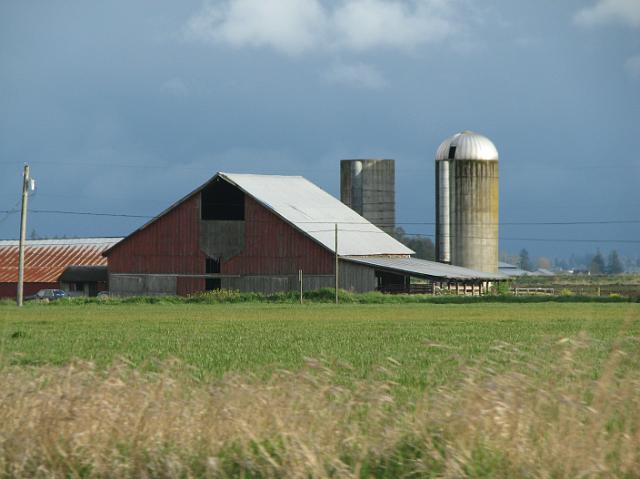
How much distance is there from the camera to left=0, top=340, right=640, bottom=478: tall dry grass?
7.05 meters

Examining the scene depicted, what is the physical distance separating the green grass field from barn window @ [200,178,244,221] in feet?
74.3

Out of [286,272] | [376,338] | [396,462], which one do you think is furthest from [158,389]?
[286,272]

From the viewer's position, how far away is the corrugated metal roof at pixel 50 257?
72250 millimetres

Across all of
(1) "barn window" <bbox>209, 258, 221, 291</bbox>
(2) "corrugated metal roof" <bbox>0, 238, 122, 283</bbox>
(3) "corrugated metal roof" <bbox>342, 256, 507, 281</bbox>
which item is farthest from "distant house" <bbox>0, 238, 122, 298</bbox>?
(3) "corrugated metal roof" <bbox>342, 256, 507, 281</bbox>

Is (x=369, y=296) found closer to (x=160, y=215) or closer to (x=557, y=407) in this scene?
(x=160, y=215)

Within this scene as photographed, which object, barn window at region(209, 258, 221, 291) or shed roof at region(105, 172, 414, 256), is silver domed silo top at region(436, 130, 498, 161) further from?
barn window at region(209, 258, 221, 291)

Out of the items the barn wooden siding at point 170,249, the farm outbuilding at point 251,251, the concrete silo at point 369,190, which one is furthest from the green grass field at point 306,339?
the concrete silo at point 369,190

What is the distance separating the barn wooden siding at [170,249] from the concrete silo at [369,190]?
1539cm

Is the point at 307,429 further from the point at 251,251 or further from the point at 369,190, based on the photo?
the point at 369,190

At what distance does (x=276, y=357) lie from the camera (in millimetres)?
16672

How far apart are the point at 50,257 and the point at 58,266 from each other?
7.81 ft

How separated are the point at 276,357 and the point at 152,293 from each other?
43.2 m

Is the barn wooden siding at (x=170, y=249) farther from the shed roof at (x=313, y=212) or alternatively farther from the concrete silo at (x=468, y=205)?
the concrete silo at (x=468, y=205)

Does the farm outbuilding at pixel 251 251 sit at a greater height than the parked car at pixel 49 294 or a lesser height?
greater
